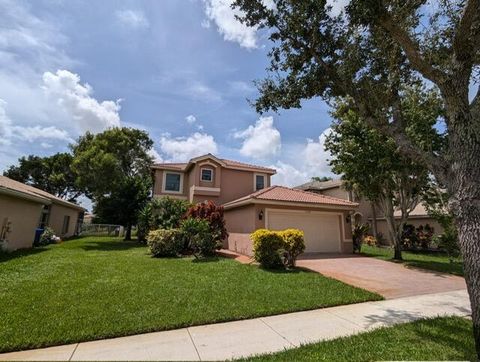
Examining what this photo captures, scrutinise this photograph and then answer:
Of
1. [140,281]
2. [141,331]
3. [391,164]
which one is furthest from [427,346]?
[391,164]

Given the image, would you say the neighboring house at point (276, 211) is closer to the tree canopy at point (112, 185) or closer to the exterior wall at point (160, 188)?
the exterior wall at point (160, 188)

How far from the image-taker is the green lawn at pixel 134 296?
A: 521 cm

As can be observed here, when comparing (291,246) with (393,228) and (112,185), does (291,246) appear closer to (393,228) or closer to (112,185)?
(393,228)

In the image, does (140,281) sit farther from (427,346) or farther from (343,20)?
(343,20)

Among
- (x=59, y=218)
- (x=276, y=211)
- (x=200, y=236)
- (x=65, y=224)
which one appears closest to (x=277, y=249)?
(x=200, y=236)

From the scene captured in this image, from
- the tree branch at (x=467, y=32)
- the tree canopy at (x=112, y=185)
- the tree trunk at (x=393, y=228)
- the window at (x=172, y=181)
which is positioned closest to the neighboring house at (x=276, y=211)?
the window at (x=172, y=181)

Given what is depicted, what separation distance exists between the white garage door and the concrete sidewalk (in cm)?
894

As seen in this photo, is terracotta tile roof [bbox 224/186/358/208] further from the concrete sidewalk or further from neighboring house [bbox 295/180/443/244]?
the concrete sidewalk

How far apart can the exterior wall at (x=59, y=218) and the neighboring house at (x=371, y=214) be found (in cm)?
2429

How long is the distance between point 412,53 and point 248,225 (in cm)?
1215

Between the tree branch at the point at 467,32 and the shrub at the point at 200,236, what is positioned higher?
the tree branch at the point at 467,32

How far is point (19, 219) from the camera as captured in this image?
14.7 meters

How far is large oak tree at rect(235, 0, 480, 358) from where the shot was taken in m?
4.68

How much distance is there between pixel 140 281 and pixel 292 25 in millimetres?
8555
